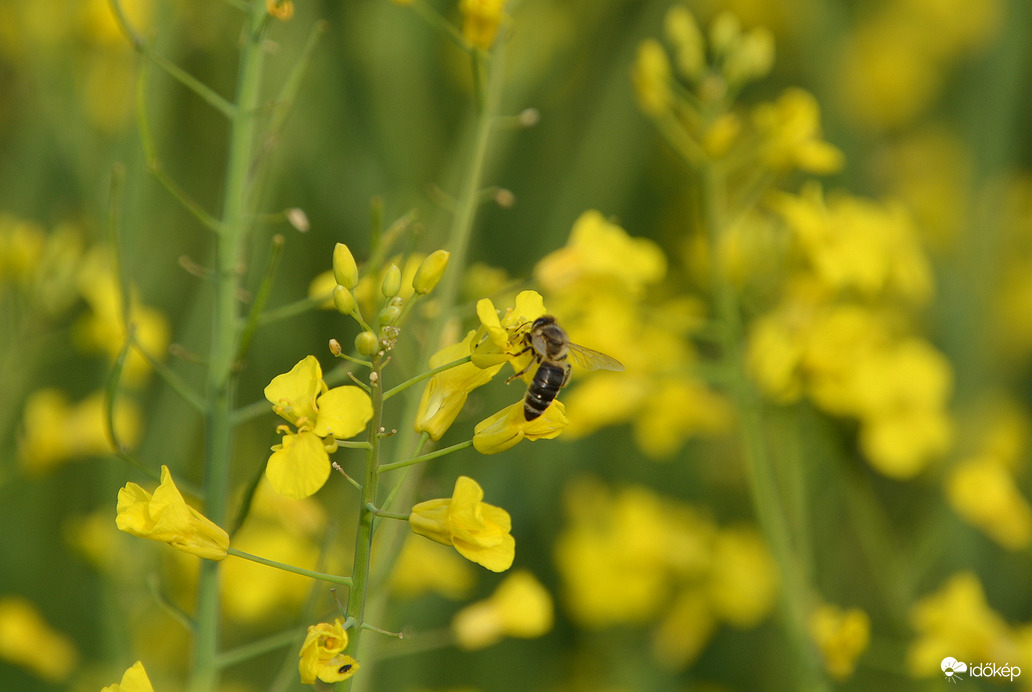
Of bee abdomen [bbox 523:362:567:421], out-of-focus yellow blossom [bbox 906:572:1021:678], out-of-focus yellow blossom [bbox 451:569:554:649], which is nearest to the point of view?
bee abdomen [bbox 523:362:567:421]

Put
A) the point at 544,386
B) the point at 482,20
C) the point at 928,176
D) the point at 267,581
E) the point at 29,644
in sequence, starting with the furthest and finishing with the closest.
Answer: the point at 928,176 < the point at 267,581 < the point at 29,644 < the point at 482,20 < the point at 544,386

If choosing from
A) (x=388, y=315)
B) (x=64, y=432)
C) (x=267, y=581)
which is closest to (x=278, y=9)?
(x=388, y=315)

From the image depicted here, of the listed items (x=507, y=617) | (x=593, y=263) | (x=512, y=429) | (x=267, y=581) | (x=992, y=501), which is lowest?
(x=267, y=581)

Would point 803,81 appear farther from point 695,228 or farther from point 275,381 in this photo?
point 275,381

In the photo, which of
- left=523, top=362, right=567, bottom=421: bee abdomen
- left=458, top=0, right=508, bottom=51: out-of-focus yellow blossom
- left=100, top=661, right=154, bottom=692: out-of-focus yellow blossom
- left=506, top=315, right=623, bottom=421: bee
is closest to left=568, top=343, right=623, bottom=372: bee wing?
left=506, top=315, right=623, bottom=421: bee

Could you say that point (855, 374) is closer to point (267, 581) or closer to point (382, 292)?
point (382, 292)

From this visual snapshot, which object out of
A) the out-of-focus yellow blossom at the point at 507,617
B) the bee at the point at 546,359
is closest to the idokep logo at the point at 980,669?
the out-of-focus yellow blossom at the point at 507,617

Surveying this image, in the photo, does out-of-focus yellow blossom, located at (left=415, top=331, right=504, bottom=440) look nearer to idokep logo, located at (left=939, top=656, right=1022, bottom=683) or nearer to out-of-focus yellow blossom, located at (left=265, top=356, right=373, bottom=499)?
out-of-focus yellow blossom, located at (left=265, top=356, right=373, bottom=499)

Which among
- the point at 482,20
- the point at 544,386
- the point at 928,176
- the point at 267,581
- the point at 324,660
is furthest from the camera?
the point at 928,176
